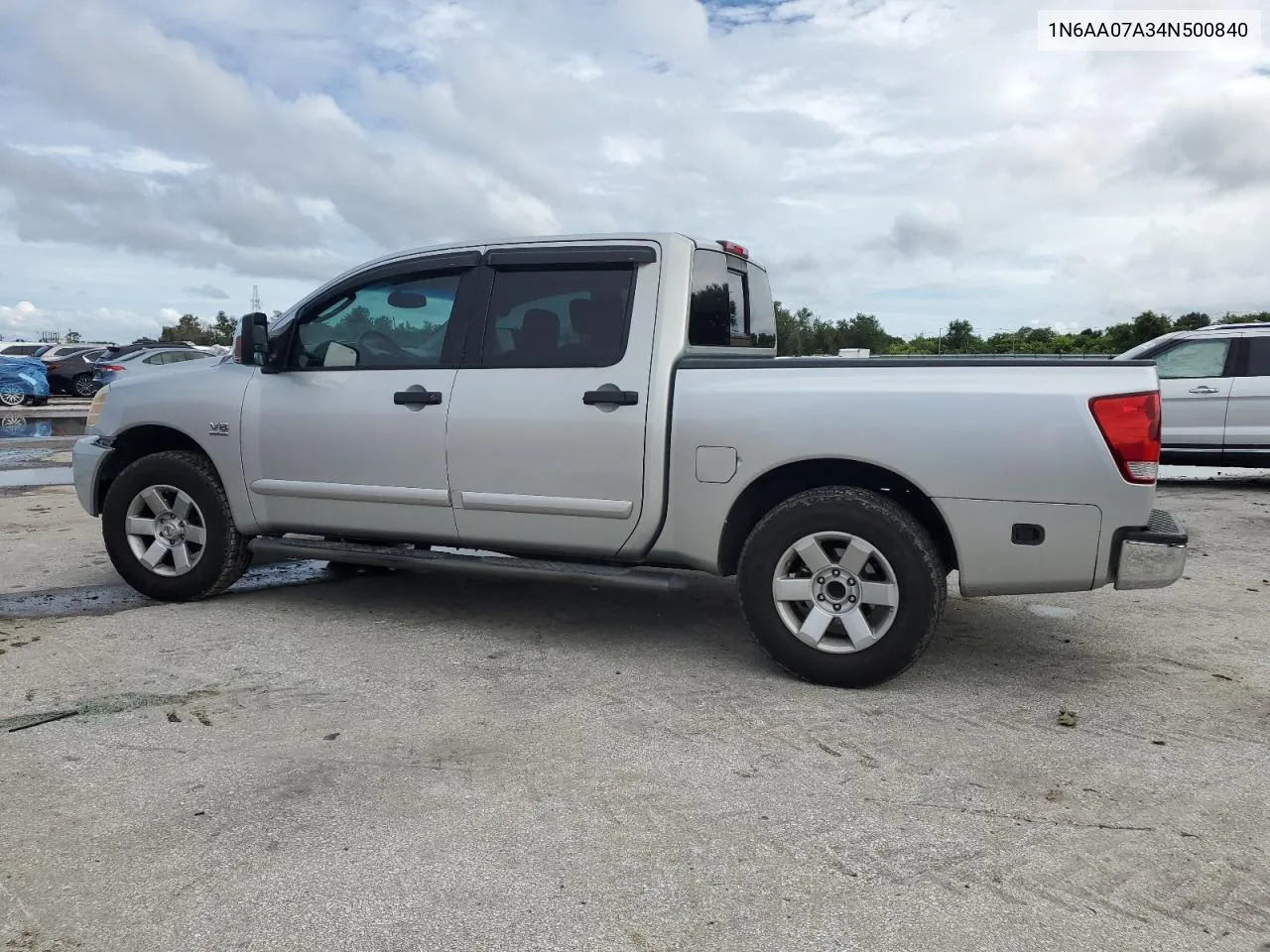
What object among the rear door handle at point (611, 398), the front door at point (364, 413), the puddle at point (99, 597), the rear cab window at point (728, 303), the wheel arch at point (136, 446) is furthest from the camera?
the wheel arch at point (136, 446)

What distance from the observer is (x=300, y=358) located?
5.19 metres

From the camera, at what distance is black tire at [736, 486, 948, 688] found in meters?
3.82

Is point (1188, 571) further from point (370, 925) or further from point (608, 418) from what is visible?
point (370, 925)

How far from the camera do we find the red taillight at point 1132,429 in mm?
3592

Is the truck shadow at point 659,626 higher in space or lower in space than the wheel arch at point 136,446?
lower

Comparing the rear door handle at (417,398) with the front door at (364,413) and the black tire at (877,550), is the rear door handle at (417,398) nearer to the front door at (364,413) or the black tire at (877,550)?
the front door at (364,413)

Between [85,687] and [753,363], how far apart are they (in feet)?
9.94

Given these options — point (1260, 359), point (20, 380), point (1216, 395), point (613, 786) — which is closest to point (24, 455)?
point (20, 380)

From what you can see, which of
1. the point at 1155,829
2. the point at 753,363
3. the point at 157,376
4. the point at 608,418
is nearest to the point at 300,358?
the point at 157,376

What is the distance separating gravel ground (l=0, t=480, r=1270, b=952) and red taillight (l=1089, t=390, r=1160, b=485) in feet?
3.14

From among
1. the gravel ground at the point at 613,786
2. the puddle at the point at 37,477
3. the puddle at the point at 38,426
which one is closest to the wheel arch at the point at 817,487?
the gravel ground at the point at 613,786

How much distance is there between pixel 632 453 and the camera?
4.29 metres

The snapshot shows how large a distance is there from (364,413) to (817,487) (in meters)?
2.24

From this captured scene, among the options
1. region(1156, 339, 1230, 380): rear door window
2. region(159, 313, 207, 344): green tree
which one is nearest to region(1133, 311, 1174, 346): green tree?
region(1156, 339, 1230, 380): rear door window
